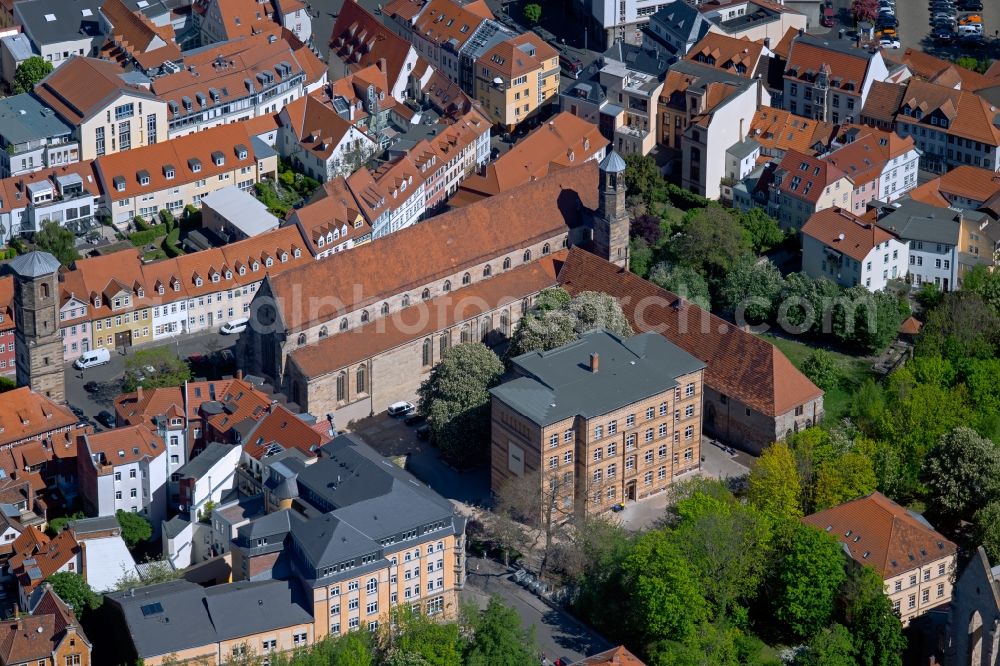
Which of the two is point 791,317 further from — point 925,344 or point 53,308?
point 53,308

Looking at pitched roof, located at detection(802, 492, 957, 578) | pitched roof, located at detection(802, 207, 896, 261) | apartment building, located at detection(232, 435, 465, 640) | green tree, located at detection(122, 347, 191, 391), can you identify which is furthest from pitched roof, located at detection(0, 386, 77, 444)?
pitched roof, located at detection(802, 207, 896, 261)

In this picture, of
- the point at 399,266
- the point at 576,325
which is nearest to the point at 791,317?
the point at 576,325

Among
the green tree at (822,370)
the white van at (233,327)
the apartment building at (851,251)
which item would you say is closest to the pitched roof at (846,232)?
the apartment building at (851,251)

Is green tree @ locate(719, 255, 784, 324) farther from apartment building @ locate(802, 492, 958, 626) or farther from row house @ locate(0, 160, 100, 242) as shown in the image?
row house @ locate(0, 160, 100, 242)

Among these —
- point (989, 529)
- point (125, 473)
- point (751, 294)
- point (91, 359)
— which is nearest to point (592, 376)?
point (751, 294)

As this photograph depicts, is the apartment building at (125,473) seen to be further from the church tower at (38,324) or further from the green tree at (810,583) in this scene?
the green tree at (810,583)

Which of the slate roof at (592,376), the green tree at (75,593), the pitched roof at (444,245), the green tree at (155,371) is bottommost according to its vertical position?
the green tree at (75,593)
